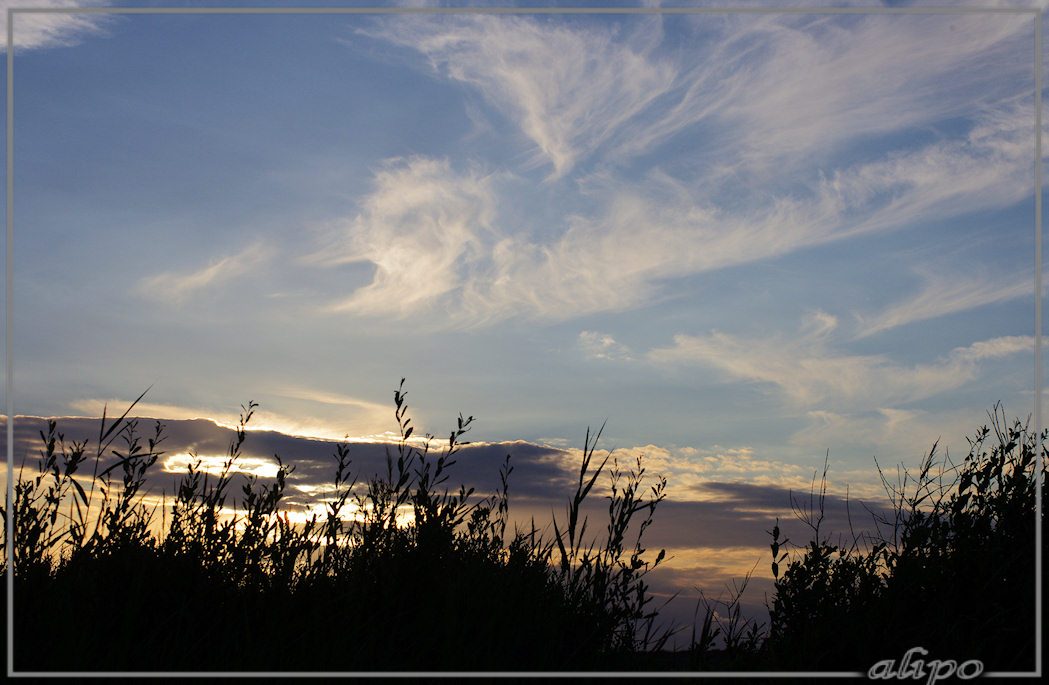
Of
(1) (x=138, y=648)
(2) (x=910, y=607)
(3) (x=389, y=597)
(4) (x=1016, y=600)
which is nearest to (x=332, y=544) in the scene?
(3) (x=389, y=597)

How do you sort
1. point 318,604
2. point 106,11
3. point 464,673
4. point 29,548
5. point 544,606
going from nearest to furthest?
point 464,673
point 318,604
point 29,548
point 544,606
point 106,11

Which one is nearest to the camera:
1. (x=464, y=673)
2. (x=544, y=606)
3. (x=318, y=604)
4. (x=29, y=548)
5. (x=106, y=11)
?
(x=464, y=673)

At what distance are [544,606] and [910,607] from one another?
246 cm

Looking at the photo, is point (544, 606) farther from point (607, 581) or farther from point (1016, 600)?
point (1016, 600)

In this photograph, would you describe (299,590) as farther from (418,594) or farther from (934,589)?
(934,589)

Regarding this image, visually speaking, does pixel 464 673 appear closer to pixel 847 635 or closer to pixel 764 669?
pixel 764 669

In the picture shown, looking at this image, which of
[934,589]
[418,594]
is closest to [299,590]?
[418,594]

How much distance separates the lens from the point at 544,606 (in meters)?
4.72

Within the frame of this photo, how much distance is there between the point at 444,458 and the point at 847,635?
8.87ft

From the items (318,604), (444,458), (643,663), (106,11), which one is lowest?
(643,663)

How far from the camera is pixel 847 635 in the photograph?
460cm

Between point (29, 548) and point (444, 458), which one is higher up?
point (444, 458)

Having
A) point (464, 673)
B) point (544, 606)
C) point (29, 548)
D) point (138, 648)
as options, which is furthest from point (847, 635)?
point (29, 548)

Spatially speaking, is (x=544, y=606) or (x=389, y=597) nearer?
(x=389, y=597)
